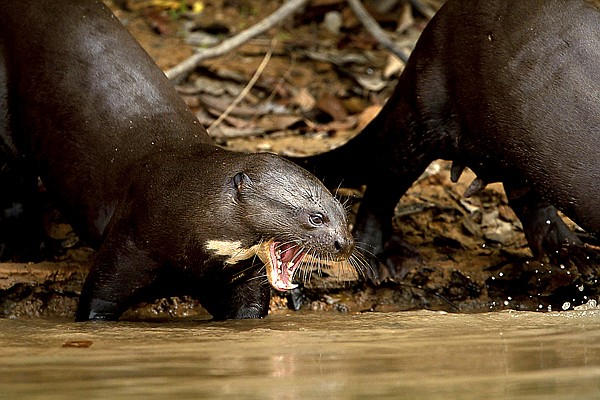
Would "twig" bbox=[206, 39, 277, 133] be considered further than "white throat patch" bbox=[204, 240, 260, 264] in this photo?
Yes

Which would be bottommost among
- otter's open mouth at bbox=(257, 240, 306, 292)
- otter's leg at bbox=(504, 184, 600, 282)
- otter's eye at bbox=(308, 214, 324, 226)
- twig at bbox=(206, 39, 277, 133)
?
otter's open mouth at bbox=(257, 240, 306, 292)

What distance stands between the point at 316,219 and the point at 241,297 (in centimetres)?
49

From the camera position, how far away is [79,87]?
14.3 ft

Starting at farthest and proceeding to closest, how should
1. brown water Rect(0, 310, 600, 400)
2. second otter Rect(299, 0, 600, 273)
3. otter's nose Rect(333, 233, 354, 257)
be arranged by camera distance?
second otter Rect(299, 0, 600, 273), otter's nose Rect(333, 233, 354, 257), brown water Rect(0, 310, 600, 400)

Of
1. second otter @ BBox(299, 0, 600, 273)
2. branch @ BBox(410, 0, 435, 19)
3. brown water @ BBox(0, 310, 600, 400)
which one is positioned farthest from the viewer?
branch @ BBox(410, 0, 435, 19)

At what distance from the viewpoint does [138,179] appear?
3.99 metres

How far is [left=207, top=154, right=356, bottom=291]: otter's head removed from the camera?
3.60m

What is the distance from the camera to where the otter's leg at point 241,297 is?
3.92 meters

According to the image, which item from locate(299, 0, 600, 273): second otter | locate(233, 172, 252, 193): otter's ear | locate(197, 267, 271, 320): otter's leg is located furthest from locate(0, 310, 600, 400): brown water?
locate(299, 0, 600, 273): second otter

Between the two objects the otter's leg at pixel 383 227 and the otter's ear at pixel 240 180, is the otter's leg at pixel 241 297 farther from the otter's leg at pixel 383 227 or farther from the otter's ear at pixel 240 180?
the otter's leg at pixel 383 227

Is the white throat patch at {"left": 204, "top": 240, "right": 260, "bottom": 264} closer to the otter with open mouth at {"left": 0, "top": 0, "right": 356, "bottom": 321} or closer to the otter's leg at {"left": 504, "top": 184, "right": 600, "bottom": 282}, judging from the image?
the otter with open mouth at {"left": 0, "top": 0, "right": 356, "bottom": 321}

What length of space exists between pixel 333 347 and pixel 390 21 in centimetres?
450

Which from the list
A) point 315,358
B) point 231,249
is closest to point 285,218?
point 231,249

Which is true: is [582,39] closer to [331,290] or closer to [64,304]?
[331,290]
